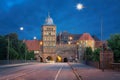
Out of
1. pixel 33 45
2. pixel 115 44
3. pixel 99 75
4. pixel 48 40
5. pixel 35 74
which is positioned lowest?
pixel 35 74

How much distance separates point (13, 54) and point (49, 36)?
93.3m

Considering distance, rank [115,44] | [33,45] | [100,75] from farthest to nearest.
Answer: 1. [33,45]
2. [115,44]
3. [100,75]

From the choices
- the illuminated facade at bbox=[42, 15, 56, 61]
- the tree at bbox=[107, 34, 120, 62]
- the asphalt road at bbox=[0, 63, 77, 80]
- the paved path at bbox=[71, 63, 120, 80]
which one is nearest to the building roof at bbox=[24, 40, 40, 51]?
the illuminated facade at bbox=[42, 15, 56, 61]

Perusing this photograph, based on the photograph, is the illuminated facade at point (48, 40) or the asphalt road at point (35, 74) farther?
the illuminated facade at point (48, 40)

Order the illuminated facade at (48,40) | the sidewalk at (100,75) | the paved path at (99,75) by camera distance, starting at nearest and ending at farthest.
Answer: the sidewalk at (100,75), the paved path at (99,75), the illuminated facade at (48,40)

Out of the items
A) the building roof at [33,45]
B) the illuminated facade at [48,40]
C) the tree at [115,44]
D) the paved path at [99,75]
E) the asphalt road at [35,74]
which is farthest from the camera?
the building roof at [33,45]

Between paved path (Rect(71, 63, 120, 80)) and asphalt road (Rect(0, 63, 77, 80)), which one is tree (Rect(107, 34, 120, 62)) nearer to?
asphalt road (Rect(0, 63, 77, 80))

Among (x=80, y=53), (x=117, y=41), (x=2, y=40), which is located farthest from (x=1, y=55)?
(x=80, y=53)

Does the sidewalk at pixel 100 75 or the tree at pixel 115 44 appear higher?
the tree at pixel 115 44

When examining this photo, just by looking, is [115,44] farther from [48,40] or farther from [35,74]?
[48,40]

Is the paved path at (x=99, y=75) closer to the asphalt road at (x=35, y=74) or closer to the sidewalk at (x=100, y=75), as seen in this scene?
the sidewalk at (x=100, y=75)

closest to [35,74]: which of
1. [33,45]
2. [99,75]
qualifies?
[99,75]

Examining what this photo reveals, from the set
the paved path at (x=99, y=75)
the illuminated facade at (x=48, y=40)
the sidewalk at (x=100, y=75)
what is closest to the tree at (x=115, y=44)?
the paved path at (x=99, y=75)

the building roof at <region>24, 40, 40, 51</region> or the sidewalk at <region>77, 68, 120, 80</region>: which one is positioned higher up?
the building roof at <region>24, 40, 40, 51</region>
